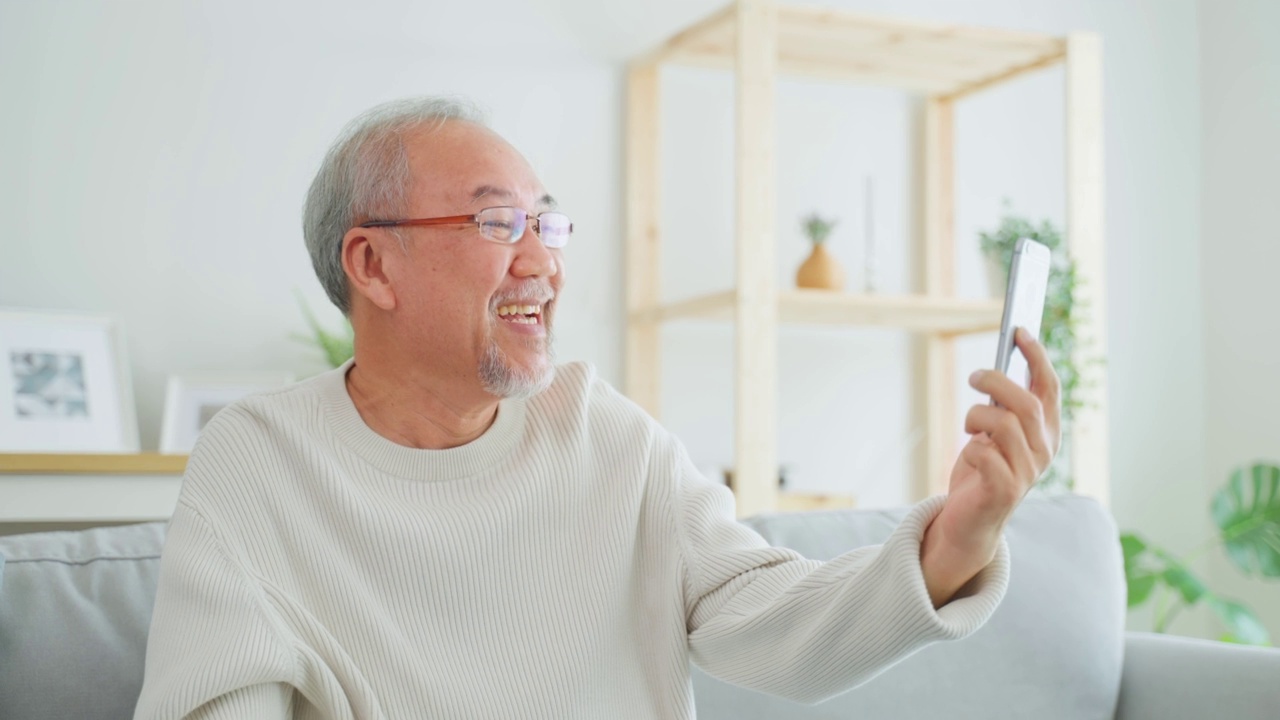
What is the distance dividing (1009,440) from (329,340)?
2107mm

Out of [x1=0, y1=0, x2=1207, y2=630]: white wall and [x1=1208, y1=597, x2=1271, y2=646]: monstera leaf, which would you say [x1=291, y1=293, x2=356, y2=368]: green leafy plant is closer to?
[x1=0, y1=0, x2=1207, y2=630]: white wall

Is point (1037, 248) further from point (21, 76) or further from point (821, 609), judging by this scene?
point (21, 76)

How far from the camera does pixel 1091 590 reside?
5.97 ft

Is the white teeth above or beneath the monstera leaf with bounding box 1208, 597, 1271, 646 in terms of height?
above

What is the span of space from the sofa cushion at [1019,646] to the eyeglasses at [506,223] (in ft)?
1.76

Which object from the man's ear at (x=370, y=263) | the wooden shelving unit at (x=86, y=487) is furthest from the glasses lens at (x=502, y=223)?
the wooden shelving unit at (x=86, y=487)

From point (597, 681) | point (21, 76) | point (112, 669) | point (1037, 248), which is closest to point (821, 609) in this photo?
point (597, 681)

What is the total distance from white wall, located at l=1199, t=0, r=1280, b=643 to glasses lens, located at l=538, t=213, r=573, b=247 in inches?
121

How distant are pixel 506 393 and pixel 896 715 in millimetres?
701

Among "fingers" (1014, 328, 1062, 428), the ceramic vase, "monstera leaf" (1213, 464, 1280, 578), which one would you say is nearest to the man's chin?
"fingers" (1014, 328, 1062, 428)

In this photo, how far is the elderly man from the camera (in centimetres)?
118

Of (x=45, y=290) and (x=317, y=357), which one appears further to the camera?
(x=317, y=357)

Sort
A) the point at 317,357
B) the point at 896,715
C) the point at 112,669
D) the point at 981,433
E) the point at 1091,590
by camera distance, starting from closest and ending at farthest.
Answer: the point at 981,433 < the point at 112,669 < the point at 896,715 < the point at 1091,590 < the point at 317,357

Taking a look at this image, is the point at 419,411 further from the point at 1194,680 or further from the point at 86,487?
the point at 86,487
